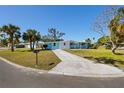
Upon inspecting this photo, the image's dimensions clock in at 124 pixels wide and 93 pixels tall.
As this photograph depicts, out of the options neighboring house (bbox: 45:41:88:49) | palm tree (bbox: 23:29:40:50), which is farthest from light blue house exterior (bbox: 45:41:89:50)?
palm tree (bbox: 23:29:40:50)

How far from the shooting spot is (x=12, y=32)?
38.0 metres

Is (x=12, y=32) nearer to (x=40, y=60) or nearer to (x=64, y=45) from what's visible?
(x=64, y=45)

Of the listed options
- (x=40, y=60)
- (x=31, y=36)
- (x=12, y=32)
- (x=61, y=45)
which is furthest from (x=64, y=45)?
(x=40, y=60)

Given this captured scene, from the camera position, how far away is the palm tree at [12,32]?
3750 cm

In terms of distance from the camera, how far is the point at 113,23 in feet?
75.1

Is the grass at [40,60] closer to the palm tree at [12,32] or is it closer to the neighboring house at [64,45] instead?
the palm tree at [12,32]

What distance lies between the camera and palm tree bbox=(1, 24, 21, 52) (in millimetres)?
37500

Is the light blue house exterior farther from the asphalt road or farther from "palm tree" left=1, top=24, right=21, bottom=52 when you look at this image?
the asphalt road

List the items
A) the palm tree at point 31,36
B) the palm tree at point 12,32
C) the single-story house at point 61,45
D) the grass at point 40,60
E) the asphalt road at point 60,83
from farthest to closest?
1. the single-story house at point 61,45
2. the palm tree at point 31,36
3. the palm tree at point 12,32
4. the grass at point 40,60
5. the asphalt road at point 60,83

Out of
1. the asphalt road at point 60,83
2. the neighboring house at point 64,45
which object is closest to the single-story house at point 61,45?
the neighboring house at point 64,45

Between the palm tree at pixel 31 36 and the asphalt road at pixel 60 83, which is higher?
the palm tree at pixel 31 36
